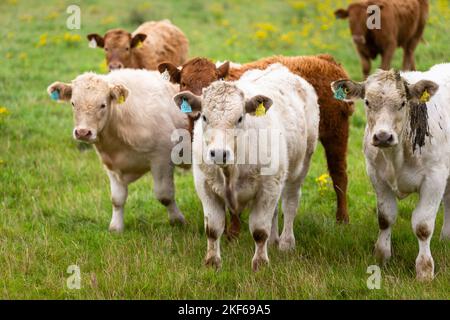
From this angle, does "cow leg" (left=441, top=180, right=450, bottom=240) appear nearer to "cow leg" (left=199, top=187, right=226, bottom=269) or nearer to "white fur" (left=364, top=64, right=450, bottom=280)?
"white fur" (left=364, top=64, right=450, bottom=280)

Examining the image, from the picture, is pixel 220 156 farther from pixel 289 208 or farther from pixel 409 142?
pixel 289 208

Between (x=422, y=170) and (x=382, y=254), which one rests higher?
(x=422, y=170)

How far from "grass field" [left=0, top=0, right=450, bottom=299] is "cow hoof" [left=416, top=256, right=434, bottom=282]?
8cm

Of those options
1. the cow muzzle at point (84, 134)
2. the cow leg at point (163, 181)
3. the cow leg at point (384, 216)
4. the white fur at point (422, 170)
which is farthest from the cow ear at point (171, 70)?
the cow leg at point (384, 216)

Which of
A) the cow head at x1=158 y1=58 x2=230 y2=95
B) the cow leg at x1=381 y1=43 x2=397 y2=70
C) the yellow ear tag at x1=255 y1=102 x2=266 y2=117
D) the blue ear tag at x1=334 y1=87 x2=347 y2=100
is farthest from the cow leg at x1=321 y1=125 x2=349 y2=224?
the cow leg at x1=381 y1=43 x2=397 y2=70

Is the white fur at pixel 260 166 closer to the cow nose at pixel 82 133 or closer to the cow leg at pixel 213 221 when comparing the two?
the cow leg at pixel 213 221

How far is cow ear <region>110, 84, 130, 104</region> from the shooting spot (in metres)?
7.27

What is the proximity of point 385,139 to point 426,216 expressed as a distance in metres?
0.89

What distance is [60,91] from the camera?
23.7 feet

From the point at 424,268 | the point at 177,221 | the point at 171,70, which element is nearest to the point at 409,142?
the point at 424,268

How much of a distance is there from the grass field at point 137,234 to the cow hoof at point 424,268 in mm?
83

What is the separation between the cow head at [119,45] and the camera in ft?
34.8

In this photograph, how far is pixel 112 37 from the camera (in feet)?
35.3

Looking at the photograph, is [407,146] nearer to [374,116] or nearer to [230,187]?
[374,116]
